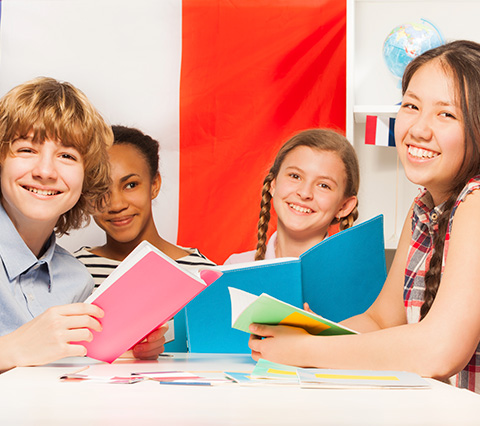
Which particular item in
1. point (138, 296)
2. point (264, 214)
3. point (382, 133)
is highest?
point (382, 133)

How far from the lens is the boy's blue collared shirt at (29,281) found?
3.83 feet

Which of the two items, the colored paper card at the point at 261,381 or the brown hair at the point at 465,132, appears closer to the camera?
→ the colored paper card at the point at 261,381

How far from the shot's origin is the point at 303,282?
111 centimetres

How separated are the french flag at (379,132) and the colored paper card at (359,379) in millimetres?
1315

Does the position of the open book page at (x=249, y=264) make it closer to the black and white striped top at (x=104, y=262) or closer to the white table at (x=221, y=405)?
the white table at (x=221, y=405)

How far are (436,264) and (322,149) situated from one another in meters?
0.82

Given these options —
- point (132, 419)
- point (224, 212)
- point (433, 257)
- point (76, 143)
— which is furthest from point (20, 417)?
point (224, 212)

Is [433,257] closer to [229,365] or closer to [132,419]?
[229,365]

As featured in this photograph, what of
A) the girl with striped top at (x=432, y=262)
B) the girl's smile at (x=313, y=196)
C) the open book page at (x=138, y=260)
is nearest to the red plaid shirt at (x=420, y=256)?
the girl with striped top at (x=432, y=262)

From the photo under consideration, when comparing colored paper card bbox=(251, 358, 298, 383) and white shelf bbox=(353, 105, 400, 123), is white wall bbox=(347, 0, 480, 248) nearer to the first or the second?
white shelf bbox=(353, 105, 400, 123)

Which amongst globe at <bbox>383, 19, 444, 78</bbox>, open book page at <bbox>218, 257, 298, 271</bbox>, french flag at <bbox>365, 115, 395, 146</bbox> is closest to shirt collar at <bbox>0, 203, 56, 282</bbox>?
open book page at <bbox>218, 257, 298, 271</bbox>

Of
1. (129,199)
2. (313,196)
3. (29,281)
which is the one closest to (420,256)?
(313,196)

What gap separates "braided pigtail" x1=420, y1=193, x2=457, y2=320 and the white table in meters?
0.36

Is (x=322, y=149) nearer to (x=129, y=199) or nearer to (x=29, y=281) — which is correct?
(x=129, y=199)
